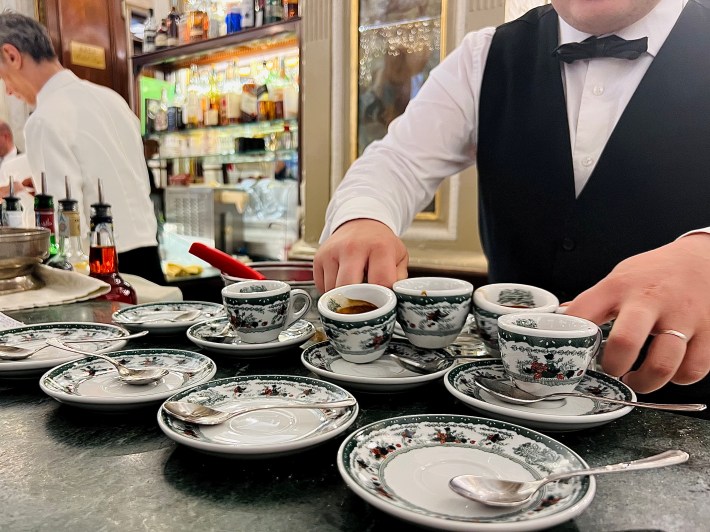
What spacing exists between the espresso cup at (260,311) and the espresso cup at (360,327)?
0.09 metres

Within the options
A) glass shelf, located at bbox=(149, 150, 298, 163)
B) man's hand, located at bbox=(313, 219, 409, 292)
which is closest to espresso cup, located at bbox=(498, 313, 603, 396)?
man's hand, located at bbox=(313, 219, 409, 292)

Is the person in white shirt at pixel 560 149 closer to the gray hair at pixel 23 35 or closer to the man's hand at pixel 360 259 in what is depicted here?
the man's hand at pixel 360 259

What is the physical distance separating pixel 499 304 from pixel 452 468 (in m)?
0.43

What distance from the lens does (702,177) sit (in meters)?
1.32

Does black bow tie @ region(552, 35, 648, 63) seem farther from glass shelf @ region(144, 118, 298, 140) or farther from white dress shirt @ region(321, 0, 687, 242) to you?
glass shelf @ region(144, 118, 298, 140)

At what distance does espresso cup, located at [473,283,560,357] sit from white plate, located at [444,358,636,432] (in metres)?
0.07

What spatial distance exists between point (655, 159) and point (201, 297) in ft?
8.26

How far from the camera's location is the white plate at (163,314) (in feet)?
3.56

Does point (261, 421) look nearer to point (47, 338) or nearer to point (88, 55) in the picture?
point (47, 338)

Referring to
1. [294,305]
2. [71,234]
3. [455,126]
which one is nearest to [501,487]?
[294,305]

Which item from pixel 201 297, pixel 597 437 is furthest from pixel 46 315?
pixel 201 297

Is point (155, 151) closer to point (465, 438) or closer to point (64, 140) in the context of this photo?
point (64, 140)

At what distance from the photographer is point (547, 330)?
73 centimetres

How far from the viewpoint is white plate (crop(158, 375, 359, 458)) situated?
56cm
